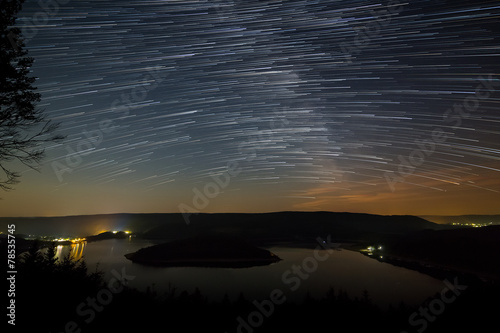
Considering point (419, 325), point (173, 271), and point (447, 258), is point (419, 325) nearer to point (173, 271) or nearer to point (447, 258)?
point (173, 271)

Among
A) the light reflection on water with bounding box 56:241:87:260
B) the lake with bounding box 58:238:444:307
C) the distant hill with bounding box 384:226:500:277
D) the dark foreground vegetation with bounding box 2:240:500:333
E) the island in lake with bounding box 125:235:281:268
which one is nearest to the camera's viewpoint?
the dark foreground vegetation with bounding box 2:240:500:333

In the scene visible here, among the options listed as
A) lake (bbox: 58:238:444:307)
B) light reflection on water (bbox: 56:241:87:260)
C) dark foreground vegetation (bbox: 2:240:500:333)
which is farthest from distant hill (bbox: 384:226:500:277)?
light reflection on water (bbox: 56:241:87:260)

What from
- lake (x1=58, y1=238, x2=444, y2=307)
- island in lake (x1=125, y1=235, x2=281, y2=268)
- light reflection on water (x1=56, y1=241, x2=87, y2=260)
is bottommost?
lake (x1=58, y1=238, x2=444, y2=307)

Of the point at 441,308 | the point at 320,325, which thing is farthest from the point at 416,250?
the point at 320,325

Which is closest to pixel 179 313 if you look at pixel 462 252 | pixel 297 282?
pixel 297 282

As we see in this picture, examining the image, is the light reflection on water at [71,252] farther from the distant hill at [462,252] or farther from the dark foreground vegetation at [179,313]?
the distant hill at [462,252]

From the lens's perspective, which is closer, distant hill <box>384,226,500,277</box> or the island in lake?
distant hill <box>384,226,500,277</box>

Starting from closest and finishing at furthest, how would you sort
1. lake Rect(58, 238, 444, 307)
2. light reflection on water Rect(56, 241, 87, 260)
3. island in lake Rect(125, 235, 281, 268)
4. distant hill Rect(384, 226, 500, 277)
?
1. lake Rect(58, 238, 444, 307)
2. distant hill Rect(384, 226, 500, 277)
3. island in lake Rect(125, 235, 281, 268)
4. light reflection on water Rect(56, 241, 87, 260)

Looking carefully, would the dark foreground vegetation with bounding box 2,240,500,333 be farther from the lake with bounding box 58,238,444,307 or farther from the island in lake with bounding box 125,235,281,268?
the island in lake with bounding box 125,235,281,268
